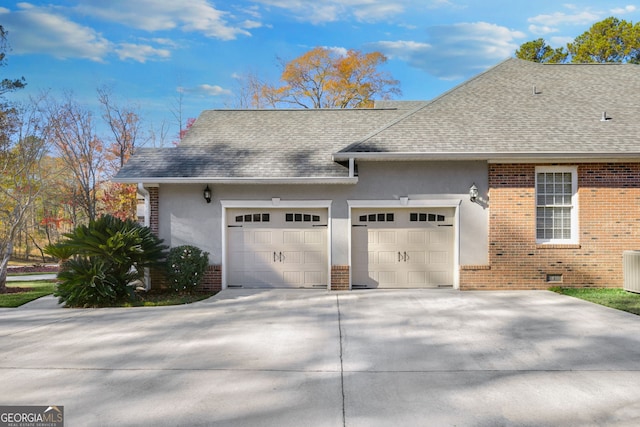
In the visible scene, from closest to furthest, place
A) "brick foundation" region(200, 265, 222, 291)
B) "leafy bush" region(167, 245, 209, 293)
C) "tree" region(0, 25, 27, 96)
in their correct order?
"leafy bush" region(167, 245, 209, 293) < "brick foundation" region(200, 265, 222, 291) < "tree" region(0, 25, 27, 96)

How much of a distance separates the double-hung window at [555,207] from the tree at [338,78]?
1906 cm

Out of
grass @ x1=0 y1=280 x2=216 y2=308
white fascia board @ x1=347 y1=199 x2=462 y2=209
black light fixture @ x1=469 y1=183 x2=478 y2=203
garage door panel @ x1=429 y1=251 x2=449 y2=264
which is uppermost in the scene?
black light fixture @ x1=469 y1=183 x2=478 y2=203

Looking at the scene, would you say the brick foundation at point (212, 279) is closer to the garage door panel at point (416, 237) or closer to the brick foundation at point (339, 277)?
the brick foundation at point (339, 277)

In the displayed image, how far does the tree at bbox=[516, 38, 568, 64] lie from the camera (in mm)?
31297

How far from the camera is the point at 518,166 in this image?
12070 millimetres

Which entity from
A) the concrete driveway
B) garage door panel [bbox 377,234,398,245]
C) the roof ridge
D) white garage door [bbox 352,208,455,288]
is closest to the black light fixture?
white garage door [bbox 352,208,455,288]

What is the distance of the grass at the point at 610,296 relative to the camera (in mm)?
9672

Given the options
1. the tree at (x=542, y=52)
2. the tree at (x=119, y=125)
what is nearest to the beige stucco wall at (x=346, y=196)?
the tree at (x=119, y=125)

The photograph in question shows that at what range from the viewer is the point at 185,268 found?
11.5 meters

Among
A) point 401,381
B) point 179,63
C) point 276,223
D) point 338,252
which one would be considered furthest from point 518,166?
point 179,63

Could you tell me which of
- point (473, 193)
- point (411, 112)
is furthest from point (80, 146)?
point (473, 193)

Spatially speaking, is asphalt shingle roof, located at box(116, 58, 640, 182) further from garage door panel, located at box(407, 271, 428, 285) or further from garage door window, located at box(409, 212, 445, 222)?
garage door panel, located at box(407, 271, 428, 285)

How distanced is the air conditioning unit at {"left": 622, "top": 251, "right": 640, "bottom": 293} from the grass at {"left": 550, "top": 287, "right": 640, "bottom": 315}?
6.4 inches

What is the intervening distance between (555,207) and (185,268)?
956 centimetres
